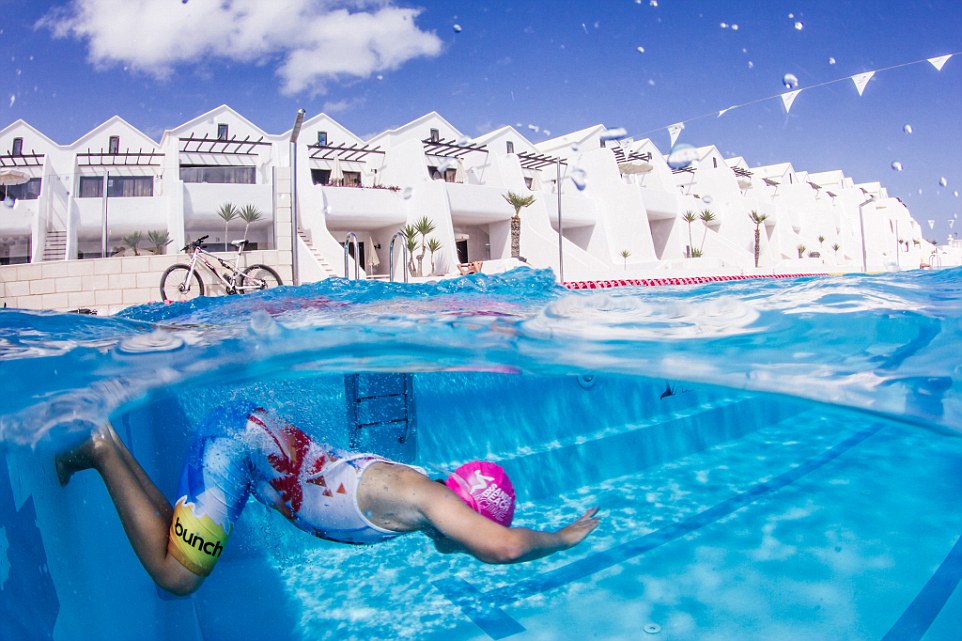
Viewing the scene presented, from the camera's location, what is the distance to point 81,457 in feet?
8.48

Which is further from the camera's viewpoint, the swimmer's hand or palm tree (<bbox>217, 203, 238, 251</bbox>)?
palm tree (<bbox>217, 203, 238, 251</bbox>)

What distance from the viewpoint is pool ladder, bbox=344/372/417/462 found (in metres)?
4.93

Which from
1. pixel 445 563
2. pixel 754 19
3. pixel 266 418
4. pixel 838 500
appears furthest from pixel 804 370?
pixel 754 19

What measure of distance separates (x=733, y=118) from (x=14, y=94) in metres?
10.3

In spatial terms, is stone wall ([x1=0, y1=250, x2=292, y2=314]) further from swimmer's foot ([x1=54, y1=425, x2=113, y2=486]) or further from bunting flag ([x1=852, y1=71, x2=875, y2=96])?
bunting flag ([x1=852, y1=71, x2=875, y2=96])

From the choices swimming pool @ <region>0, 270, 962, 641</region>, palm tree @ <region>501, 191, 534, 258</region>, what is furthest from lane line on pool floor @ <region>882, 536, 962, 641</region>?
palm tree @ <region>501, 191, 534, 258</region>

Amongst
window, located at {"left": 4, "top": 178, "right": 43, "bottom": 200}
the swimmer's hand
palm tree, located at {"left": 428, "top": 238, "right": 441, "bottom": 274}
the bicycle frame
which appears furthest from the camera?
window, located at {"left": 4, "top": 178, "right": 43, "bottom": 200}

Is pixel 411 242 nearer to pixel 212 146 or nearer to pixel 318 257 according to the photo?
pixel 318 257

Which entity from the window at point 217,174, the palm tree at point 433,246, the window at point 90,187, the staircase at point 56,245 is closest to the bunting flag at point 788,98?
the palm tree at point 433,246

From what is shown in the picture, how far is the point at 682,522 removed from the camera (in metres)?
4.98

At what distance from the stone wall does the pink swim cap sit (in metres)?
10.1

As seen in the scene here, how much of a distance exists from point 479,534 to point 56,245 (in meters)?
27.2

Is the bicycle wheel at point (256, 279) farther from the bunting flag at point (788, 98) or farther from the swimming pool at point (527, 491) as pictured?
the bunting flag at point (788, 98)

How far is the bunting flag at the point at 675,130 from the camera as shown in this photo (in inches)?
432
